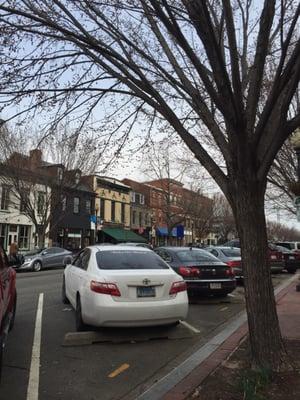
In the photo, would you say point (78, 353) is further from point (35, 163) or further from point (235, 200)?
point (35, 163)

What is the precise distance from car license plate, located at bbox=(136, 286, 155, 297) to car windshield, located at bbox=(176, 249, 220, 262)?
4656mm

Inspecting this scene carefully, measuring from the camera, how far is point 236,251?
1784 centimetres

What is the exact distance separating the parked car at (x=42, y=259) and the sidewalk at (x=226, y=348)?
50.2 feet

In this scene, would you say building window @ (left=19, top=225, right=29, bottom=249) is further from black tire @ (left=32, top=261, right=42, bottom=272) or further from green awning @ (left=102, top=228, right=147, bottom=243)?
black tire @ (left=32, top=261, right=42, bottom=272)

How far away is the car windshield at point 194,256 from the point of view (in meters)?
12.3

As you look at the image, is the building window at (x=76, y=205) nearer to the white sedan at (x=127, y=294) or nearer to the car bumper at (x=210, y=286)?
the car bumper at (x=210, y=286)

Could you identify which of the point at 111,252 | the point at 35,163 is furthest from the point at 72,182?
the point at 111,252

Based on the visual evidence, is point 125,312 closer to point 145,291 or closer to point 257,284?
point 145,291

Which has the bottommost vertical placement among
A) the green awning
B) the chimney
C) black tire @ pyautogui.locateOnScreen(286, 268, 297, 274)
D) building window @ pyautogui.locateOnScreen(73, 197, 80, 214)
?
black tire @ pyautogui.locateOnScreen(286, 268, 297, 274)

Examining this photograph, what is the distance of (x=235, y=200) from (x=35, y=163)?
2563cm

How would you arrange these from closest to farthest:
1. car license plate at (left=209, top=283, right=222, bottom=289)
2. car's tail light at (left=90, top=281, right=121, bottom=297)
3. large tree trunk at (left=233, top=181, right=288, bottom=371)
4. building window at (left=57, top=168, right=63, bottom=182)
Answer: large tree trunk at (left=233, top=181, right=288, bottom=371), car's tail light at (left=90, top=281, right=121, bottom=297), car license plate at (left=209, top=283, right=222, bottom=289), building window at (left=57, top=168, right=63, bottom=182)

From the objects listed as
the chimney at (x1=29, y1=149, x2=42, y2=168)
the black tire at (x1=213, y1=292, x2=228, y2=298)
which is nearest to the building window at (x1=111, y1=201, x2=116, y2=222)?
the chimney at (x1=29, y1=149, x2=42, y2=168)

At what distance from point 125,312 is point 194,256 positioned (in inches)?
220

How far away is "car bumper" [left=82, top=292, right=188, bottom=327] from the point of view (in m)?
7.20
